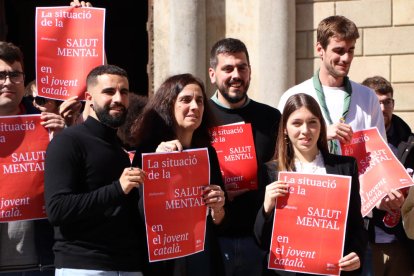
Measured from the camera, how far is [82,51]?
4.53 metres

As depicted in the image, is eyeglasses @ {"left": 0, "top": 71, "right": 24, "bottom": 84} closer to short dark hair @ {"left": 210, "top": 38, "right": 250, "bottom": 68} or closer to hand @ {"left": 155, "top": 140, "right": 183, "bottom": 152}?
hand @ {"left": 155, "top": 140, "right": 183, "bottom": 152}

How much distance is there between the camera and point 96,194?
352cm

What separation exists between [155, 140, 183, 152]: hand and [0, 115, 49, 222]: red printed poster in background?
0.66 meters

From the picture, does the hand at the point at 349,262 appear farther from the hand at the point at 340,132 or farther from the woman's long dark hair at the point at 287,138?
the hand at the point at 340,132

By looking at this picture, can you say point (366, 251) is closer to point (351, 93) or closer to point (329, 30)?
point (351, 93)

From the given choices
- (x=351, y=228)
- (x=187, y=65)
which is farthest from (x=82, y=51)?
(x=187, y=65)

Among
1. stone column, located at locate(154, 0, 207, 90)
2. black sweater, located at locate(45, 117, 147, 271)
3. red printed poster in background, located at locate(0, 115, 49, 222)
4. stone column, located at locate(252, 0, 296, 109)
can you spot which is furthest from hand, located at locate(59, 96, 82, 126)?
stone column, located at locate(252, 0, 296, 109)

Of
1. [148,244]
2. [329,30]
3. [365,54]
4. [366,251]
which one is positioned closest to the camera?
[148,244]

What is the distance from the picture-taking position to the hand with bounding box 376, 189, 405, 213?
430cm

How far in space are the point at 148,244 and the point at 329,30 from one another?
5.53ft

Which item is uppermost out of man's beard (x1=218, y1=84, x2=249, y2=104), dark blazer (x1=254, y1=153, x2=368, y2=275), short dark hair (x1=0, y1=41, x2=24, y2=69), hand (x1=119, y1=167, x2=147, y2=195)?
short dark hair (x1=0, y1=41, x2=24, y2=69)

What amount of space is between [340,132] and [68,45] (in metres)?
1.66

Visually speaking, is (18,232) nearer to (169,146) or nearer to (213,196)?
(169,146)

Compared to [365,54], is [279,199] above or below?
below
